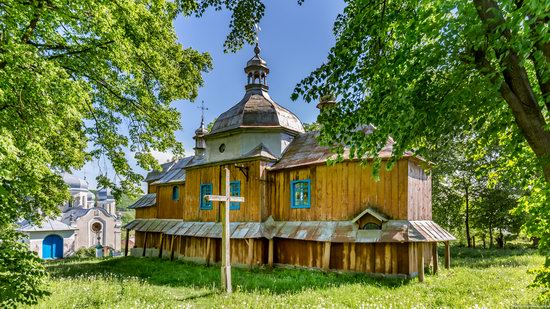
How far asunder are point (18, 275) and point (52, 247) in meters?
40.4

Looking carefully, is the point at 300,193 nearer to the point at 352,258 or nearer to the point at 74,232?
the point at 352,258

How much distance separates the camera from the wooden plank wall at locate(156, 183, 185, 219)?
69.9 ft

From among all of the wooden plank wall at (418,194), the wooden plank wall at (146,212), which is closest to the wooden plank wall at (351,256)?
the wooden plank wall at (418,194)

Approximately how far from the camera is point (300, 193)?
14.7 m

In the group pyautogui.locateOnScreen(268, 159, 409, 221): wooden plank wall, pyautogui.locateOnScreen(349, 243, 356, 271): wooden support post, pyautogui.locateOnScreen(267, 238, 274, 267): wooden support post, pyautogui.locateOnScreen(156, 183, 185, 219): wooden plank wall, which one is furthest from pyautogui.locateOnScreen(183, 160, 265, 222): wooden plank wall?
pyautogui.locateOnScreen(349, 243, 356, 271): wooden support post

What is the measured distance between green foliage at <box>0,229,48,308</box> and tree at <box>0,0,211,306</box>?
16 mm

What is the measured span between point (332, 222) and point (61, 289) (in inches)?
373

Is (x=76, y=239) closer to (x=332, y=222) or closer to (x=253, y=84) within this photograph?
(x=253, y=84)

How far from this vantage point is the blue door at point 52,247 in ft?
124

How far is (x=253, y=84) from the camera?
18641 millimetres

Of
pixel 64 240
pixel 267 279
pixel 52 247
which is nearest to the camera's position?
pixel 267 279

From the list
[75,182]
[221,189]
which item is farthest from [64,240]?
[221,189]

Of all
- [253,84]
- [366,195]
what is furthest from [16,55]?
[253,84]

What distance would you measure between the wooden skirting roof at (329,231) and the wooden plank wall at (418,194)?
34 cm
